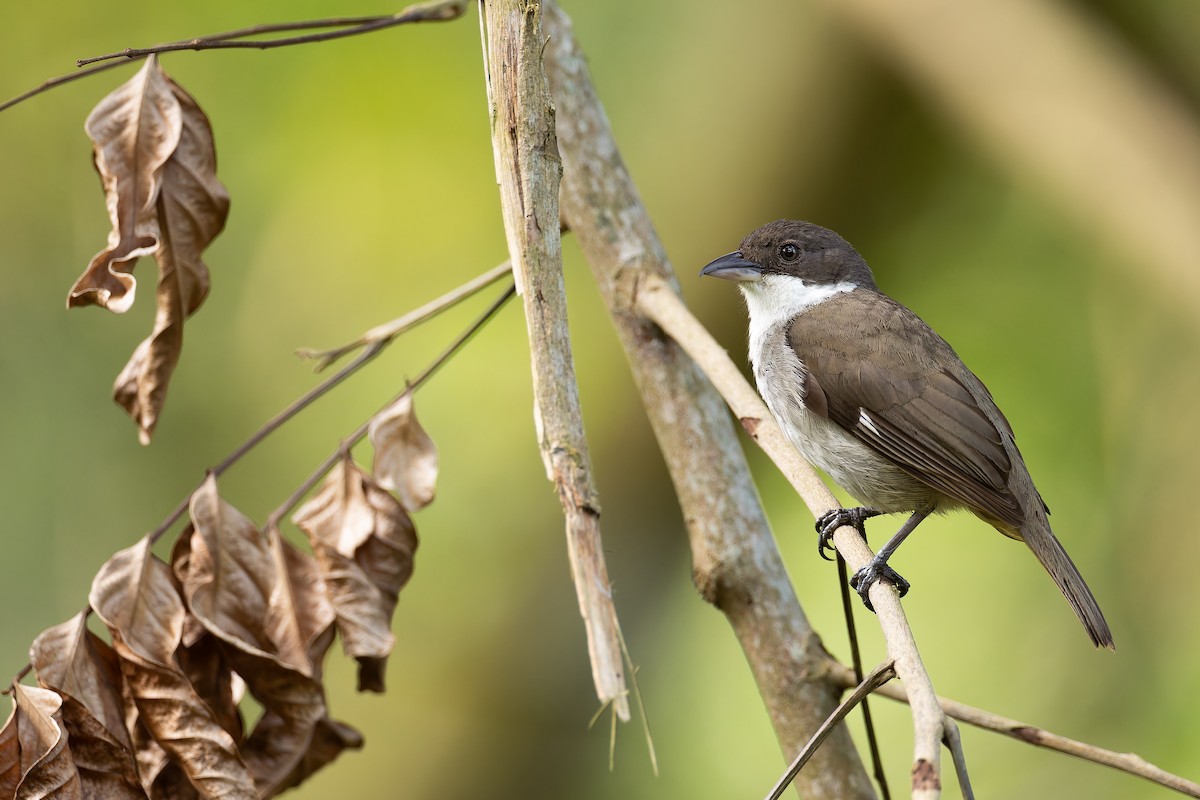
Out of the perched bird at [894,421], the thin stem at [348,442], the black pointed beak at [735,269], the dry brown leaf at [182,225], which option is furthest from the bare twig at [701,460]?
the dry brown leaf at [182,225]

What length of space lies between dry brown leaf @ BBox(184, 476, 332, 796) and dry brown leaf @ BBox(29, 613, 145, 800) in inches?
9.5

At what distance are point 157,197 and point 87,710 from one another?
1040mm

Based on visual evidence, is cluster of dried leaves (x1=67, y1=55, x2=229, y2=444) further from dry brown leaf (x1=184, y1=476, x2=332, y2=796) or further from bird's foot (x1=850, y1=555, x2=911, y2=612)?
bird's foot (x1=850, y1=555, x2=911, y2=612)

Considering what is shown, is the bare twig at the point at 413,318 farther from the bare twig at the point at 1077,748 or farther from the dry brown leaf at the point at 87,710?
the bare twig at the point at 1077,748

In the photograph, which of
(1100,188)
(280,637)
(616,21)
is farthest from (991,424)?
(616,21)

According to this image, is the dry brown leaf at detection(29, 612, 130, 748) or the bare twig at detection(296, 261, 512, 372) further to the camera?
the bare twig at detection(296, 261, 512, 372)

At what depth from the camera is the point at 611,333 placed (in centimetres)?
572

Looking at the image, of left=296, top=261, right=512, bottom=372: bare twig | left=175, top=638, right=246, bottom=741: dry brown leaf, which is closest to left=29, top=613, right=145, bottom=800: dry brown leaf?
left=175, top=638, right=246, bottom=741: dry brown leaf

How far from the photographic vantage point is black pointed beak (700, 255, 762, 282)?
358cm

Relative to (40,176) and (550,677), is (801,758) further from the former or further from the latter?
(40,176)

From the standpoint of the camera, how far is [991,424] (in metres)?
3.21

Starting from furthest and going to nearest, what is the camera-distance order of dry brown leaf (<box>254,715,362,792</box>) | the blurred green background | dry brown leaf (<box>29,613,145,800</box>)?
the blurred green background
dry brown leaf (<box>254,715,362,792</box>)
dry brown leaf (<box>29,613,145,800</box>)

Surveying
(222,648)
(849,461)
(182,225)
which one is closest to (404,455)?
(222,648)

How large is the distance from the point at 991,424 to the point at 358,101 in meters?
3.78
